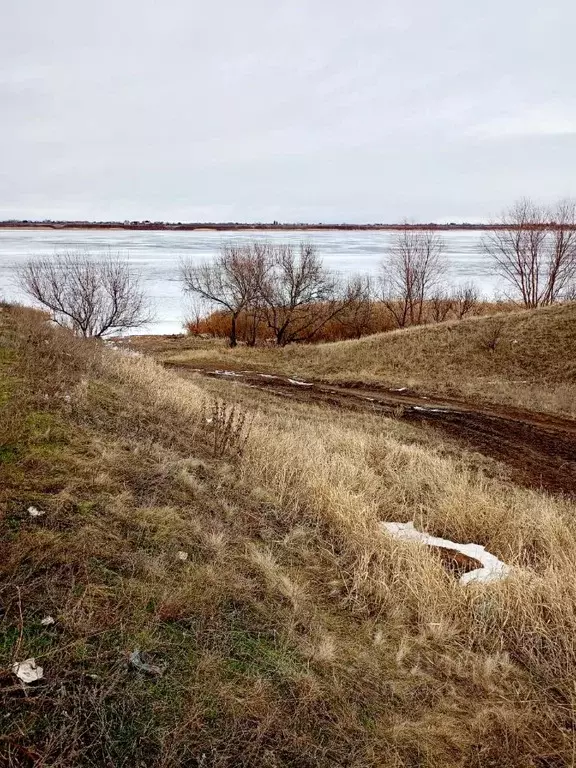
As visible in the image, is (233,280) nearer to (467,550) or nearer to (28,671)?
(467,550)

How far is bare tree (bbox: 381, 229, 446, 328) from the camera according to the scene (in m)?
38.0

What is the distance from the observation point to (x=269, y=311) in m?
34.6

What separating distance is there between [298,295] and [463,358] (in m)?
13.5

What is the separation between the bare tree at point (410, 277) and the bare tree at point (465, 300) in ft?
7.06

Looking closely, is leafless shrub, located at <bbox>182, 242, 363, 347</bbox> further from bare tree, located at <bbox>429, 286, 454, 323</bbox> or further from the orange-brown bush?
bare tree, located at <bbox>429, 286, 454, 323</bbox>

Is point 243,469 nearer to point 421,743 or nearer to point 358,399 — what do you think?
point 421,743

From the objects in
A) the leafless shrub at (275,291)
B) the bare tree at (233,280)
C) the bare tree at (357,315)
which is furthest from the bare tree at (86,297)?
the bare tree at (357,315)

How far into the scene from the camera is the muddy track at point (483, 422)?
9.44m

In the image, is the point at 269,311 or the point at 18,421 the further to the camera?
the point at 269,311

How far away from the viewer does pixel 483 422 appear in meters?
12.9

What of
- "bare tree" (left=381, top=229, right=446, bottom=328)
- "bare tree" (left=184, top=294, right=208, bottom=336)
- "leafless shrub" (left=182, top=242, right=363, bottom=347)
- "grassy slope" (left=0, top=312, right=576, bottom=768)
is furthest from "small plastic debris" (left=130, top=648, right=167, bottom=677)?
"bare tree" (left=381, top=229, right=446, bottom=328)

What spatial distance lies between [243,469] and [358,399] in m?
10.1

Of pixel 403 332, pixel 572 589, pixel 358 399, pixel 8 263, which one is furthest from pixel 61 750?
pixel 8 263

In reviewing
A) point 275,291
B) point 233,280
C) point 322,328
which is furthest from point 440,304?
point 233,280
